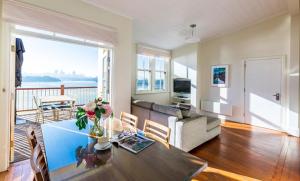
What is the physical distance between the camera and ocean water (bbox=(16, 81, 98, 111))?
513 centimetres

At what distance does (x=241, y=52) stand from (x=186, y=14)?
222 cm

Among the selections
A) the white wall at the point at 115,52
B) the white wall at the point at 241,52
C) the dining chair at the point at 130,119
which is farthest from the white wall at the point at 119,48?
the white wall at the point at 241,52

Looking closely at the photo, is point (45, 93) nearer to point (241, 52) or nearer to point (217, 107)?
point (217, 107)

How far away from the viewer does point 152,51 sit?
518cm

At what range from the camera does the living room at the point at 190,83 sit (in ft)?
4.50

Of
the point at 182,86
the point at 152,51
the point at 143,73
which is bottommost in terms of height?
the point at 182,86

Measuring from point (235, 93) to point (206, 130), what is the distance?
2.28 meters

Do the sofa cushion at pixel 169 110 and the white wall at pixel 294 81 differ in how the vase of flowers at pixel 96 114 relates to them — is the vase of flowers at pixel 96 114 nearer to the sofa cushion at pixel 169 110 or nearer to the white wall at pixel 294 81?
Answer: the sofa cushion at pixel 169 110

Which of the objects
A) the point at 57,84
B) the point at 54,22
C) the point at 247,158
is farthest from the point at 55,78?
the point at 247,158

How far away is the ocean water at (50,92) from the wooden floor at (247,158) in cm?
366

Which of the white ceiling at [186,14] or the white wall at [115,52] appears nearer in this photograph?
the white wall at [115,52]

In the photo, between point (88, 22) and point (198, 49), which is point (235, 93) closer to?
point (198, 49)

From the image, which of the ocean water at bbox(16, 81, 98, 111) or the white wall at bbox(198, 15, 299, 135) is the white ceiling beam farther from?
the ocean water at bbox(16, 81, 98, 111)

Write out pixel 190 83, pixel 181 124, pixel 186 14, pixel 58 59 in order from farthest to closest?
pixel 190 83
pixel 58 59
pixel 186 14
pixel 181 124
